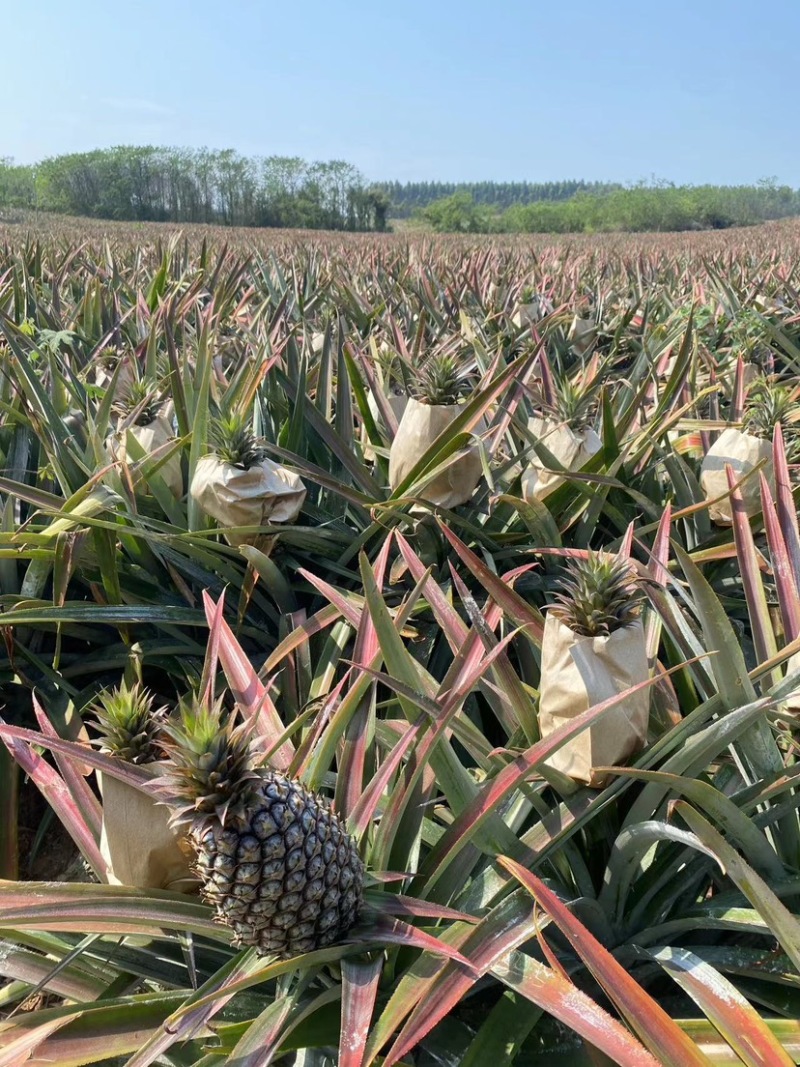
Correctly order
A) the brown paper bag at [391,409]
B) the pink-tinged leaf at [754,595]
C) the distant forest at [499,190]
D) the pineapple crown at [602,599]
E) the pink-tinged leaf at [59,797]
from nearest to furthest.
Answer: the pineapple crown at [602,599], the pink-tinged leaf at [59,797], the pink-tinged leaf at [754,595], the brown paper bag at [391,409], the distant forest at [499,190]

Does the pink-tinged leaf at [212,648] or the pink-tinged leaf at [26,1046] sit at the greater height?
the pink-tinged leaf at [212,648]

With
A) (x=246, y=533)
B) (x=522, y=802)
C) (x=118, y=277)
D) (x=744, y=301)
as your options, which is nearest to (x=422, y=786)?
(x=522, y=802)

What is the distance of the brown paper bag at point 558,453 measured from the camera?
61.9 inches

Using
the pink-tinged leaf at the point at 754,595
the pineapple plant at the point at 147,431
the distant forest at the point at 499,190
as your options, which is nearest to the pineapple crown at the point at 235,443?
the pineapple plant at the point at 147,431

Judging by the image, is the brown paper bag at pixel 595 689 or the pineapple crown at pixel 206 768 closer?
the pineapple crown at pixel 206 768

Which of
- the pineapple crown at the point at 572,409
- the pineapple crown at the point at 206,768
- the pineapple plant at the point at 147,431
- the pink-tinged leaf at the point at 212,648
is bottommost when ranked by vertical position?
the pink-tinged leaf at the point at 212,648

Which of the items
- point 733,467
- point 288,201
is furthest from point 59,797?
point 288,201

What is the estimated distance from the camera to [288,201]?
129 feet

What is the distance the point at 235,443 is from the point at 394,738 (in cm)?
→ 70

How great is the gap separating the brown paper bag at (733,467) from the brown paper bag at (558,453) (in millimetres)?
265

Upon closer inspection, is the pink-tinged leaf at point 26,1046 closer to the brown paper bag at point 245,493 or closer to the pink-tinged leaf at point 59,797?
the pink-tinged leaf at point 59,797

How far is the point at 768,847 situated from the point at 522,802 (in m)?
0.29

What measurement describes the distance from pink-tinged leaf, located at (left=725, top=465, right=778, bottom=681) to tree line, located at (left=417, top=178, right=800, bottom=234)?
34718mm

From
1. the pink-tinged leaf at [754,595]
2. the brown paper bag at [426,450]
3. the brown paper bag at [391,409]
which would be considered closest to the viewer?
the pink-tinged leaf at [754,595]
